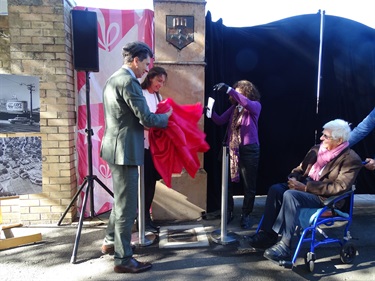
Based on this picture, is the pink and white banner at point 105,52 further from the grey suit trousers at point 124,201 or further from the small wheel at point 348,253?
the small wheel at point 348,253

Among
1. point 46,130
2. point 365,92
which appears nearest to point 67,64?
point 46,130

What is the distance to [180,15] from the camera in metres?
3.85

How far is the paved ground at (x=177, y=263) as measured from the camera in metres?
2.77

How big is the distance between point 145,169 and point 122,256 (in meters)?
1.05

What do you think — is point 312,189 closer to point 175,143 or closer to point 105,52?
point 175,143

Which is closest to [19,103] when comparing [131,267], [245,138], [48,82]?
[48,82]

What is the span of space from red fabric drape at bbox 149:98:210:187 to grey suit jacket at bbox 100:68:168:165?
446 millimetres

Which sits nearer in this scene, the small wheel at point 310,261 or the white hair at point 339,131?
the small wheel at point 310,261

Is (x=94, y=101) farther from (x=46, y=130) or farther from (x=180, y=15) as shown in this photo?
(x=180, y=15)

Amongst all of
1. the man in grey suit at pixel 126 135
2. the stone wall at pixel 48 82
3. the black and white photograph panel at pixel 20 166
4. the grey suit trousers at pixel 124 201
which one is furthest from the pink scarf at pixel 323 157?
the black and white photograph panel at pixel 20 166

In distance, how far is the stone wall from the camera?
3744mm

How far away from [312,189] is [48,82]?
A: 126 inches

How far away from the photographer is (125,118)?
8.86 feet

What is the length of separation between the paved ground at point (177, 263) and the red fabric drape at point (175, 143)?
804 millimetres
